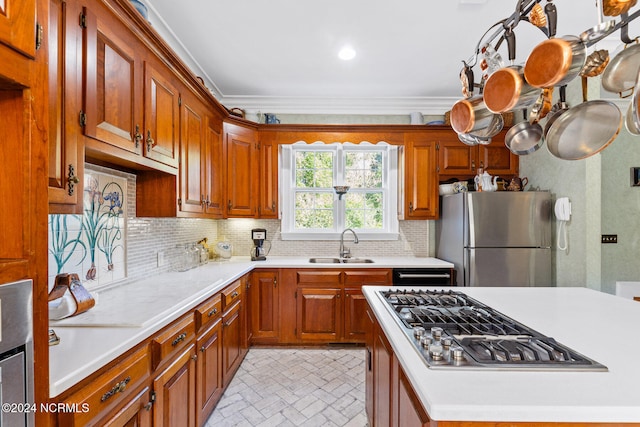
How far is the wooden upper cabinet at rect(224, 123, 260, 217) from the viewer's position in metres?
3.18

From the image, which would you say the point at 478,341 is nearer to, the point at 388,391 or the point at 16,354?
the point at 388,391

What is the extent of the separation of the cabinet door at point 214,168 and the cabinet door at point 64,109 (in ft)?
4.77

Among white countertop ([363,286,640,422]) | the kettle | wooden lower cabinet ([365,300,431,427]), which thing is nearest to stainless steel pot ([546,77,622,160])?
white countertop ([363,286,640,422])

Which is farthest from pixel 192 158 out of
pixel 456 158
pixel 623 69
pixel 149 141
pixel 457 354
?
pixel 456 158

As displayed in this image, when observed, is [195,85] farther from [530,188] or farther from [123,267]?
[530,188]

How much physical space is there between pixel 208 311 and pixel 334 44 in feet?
7.50

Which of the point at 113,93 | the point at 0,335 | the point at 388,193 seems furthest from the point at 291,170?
the point at 0,335

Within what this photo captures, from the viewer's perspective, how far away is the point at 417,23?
2277 millimetres

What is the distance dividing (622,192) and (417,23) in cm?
255

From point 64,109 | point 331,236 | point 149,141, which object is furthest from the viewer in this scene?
point 331,236

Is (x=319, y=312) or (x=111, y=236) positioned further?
(x=319, y=312)

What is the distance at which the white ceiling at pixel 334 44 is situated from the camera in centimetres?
212

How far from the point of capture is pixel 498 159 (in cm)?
340

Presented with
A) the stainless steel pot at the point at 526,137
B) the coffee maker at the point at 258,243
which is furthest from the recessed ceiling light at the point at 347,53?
the coffee maker at the point at 258,243
